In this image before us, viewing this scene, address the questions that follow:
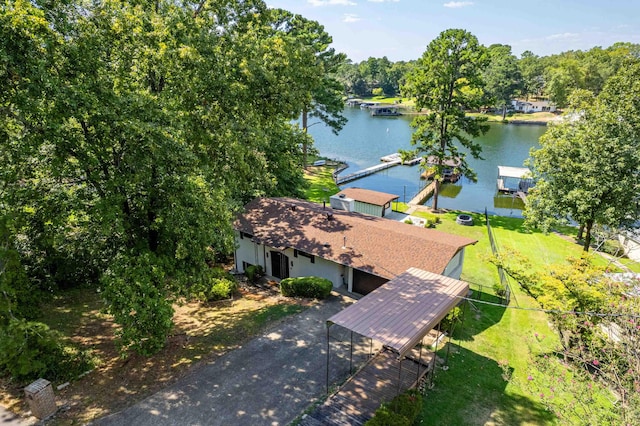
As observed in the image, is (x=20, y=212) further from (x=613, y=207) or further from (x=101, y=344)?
(x=613, y=207)

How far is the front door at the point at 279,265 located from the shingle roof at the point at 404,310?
27.6ft

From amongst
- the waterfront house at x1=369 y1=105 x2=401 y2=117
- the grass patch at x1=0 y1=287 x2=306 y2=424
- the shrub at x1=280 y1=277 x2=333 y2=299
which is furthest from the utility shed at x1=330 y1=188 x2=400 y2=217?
the waterfront house at x1=369 y1=105 x2=401 y2=117

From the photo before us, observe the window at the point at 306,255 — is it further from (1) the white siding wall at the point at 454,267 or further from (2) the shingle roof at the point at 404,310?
(1) the white siding wall at the point at 454,267

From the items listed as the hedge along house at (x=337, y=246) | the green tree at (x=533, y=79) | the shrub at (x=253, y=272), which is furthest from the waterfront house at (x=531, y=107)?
the shrub at (x=253, y=272)

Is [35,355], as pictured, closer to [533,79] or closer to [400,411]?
[400,411]

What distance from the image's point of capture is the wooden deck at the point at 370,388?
12.0m

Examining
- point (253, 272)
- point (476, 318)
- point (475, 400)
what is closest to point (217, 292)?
point (253, 272)

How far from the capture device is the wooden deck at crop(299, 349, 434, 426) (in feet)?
39.2

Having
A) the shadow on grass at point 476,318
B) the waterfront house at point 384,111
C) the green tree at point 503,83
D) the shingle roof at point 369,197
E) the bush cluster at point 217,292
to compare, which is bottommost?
the shadow on grass at point 476,318

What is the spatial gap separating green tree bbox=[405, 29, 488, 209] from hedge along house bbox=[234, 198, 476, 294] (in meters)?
16.8

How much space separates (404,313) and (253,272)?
11.7m

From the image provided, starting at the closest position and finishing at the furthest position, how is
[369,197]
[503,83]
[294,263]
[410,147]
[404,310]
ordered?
[404,310] < [294,263] < [369,197] < [410,147] < [503,83]

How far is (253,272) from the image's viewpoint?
2298cm

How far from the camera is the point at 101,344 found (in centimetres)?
1515
